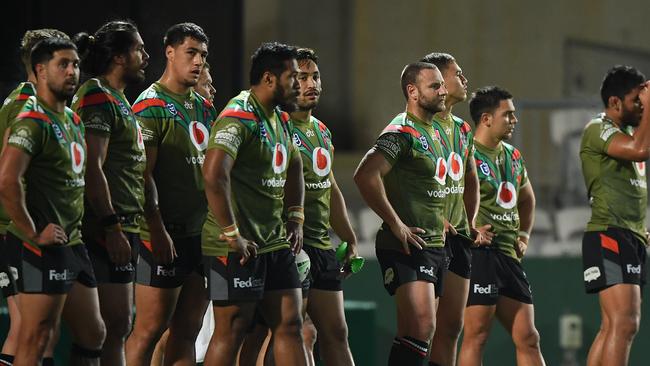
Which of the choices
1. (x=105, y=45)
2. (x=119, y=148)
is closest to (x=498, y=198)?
(x=119, y=148)

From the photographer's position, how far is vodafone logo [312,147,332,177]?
27.4 ft

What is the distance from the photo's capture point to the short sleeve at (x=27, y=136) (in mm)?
6625

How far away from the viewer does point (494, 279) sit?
30.0 feet

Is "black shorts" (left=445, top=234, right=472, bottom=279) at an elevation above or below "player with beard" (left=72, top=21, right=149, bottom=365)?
below

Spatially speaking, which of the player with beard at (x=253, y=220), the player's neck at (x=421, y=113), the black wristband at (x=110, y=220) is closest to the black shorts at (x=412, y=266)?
the player's neck at (x=421, y=113)

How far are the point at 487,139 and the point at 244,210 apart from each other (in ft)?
8.80

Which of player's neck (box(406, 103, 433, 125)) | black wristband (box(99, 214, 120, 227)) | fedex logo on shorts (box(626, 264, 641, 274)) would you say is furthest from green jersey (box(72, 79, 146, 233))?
fedex logo on shorts (box(626, 264, 641, 274))

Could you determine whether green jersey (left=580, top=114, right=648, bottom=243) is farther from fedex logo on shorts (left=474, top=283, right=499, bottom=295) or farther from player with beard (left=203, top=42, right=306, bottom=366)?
player with beard (left=203, top=42, right=306, bottom=366)

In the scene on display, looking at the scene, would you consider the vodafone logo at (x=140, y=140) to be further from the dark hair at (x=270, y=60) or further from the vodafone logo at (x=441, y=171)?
the vodafone logo at (x=441, y=171)

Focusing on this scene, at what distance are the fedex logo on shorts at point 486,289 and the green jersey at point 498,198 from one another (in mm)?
291

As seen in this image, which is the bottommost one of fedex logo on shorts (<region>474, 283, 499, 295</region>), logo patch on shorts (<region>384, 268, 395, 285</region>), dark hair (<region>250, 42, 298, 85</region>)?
fedex logo on shorts (<region>474, 283, 499, 295</region>)

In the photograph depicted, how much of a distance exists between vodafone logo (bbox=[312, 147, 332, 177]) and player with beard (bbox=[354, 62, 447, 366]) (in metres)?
0.21

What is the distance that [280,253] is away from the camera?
24.0 ft

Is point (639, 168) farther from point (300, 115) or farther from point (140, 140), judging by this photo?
point (140, 140)
